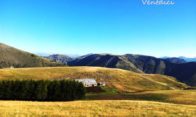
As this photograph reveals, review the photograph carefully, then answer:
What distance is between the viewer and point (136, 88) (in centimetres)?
19038

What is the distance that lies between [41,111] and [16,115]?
4897 millimetres

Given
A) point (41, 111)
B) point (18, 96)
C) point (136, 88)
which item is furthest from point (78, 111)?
point (136, 88)

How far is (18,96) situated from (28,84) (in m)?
3.84

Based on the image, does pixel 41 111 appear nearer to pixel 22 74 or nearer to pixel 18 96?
pixel 18 96

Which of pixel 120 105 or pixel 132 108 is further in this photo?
pixel 120 105

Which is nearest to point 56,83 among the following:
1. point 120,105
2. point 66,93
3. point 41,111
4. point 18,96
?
point 66,93

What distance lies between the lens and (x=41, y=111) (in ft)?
138

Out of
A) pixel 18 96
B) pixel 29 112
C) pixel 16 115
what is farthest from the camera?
pixel 18 96

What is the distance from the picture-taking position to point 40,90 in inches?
3317

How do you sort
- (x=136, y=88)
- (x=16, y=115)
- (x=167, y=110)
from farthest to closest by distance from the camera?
1. (x=136, y=88)
2. (x=167, y=110)
3. (x=16, y=115)

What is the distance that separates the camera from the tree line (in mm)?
82938

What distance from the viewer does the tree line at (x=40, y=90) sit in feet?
272

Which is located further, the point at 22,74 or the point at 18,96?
the point at 22,74

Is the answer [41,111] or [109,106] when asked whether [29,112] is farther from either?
[109,106]
